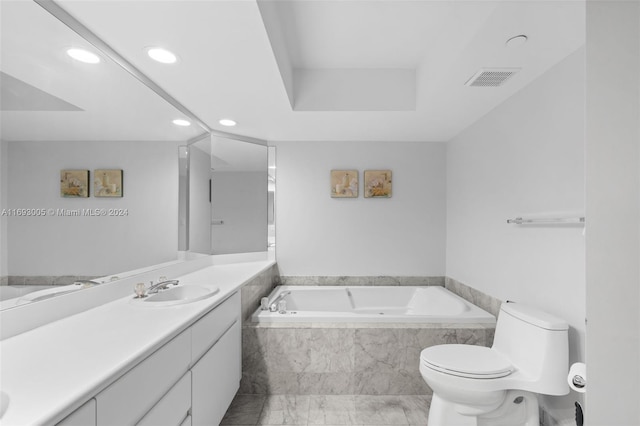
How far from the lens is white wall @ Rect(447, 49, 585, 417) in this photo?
1.72 m

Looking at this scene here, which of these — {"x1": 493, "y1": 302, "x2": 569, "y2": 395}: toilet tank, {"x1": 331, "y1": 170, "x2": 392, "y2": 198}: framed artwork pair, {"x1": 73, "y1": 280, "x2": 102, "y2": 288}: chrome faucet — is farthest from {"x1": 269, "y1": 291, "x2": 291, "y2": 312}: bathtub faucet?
{"x1": 493, "y1": 302, "x2": 569, "y2": 395}: toilet tank

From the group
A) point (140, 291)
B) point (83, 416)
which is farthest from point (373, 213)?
point (83, 416)

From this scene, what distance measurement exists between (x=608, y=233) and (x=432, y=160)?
11.2ft

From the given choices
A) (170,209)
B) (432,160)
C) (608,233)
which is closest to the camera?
(608,233)

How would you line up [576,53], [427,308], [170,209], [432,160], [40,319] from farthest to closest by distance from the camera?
[432,160], [427,308], [170,209], [576,53], [40,319]

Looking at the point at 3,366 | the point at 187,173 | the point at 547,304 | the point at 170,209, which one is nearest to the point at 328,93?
the point at 187,173

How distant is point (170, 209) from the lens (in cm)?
225

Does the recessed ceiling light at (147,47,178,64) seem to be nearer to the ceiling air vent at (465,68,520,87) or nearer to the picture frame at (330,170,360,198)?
the ceiling air vent at (465,68,520,87)

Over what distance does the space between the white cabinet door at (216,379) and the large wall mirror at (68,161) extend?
68cm

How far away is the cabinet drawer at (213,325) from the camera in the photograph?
1.57 meters

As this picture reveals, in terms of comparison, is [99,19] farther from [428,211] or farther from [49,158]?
[428,211]

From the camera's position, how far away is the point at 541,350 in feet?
5.53

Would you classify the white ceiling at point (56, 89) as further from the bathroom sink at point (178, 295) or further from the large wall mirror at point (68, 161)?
the bathroom sink at point (178, 295)

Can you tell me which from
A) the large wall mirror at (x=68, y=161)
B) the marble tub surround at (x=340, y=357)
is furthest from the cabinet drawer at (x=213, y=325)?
the large wall mirror at (x=68, y=161)
